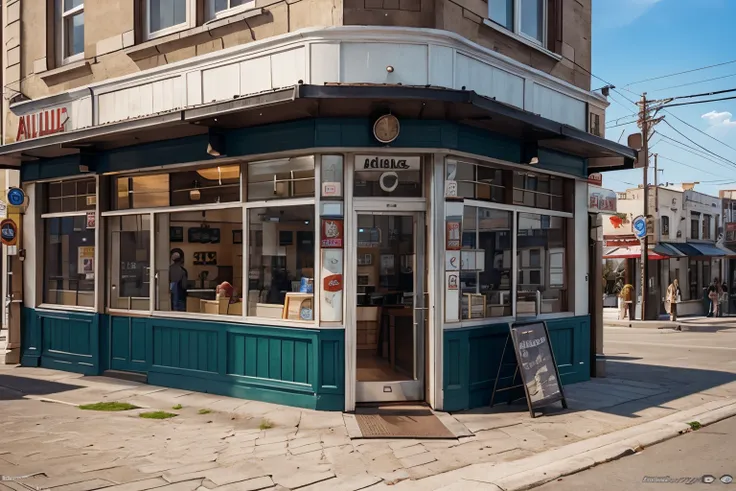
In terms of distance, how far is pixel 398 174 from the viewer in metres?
8.93

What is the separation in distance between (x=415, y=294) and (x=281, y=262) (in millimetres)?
1804

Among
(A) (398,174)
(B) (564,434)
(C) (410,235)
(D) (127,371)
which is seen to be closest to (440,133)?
(A) (398,174)

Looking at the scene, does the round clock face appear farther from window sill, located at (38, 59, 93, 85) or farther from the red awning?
the red awning

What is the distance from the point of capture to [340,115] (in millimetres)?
8641

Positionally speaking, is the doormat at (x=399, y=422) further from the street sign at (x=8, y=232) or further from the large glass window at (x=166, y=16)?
the street sign at (x=8, y=232)

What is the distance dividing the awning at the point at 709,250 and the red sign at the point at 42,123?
30.2 meters

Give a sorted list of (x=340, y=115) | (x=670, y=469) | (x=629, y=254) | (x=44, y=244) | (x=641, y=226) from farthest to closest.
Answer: (x=629, y=254) < (x=641, y=226) < (x=44, y=244) < (x=340, y=115) < (x=670, y=469)

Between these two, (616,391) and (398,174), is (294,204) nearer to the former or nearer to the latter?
(398,174)

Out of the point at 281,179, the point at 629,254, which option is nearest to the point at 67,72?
the point at 281,179

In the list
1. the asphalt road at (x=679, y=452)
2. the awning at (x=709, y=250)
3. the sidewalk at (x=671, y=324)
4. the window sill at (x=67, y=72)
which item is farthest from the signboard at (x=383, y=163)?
the awning at (x=709, y=250)

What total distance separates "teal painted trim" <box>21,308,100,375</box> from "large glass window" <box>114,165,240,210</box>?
2065 millimetres

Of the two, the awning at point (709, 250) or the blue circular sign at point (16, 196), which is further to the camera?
the awning at point (709, 250)

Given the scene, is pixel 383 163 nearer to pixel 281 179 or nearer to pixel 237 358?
pixel 281 179

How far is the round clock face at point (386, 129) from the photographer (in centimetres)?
852
